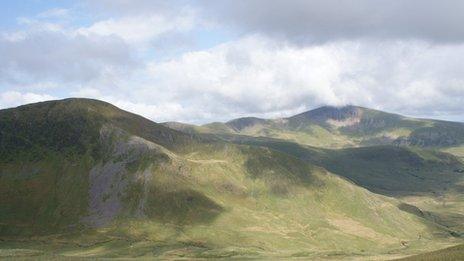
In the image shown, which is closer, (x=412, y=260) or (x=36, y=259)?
(x=412, y=260)

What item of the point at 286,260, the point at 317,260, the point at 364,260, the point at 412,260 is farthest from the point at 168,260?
the point at 412,260

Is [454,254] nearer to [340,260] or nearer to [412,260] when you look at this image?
[412,260]

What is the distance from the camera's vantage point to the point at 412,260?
70375 mm

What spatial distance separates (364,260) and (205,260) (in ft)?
196

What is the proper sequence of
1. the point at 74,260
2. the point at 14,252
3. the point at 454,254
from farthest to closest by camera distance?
the point at 14,252 < the point at 74,260 < the point at 454,254

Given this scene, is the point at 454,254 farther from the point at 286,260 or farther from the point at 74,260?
the point at 286,260

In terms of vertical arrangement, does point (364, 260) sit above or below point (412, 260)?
below

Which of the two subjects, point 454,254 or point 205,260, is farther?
point 205,260

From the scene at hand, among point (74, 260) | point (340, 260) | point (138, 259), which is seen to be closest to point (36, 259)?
point (74, 260)

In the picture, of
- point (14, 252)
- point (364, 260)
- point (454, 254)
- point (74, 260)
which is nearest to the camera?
point (454, 254)

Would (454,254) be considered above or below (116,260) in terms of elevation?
above

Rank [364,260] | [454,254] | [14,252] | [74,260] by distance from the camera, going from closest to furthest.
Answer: [454,254] < [74,260] < [14,252] < [364,260]

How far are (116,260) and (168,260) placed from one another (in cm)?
1989

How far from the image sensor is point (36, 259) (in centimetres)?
14912
